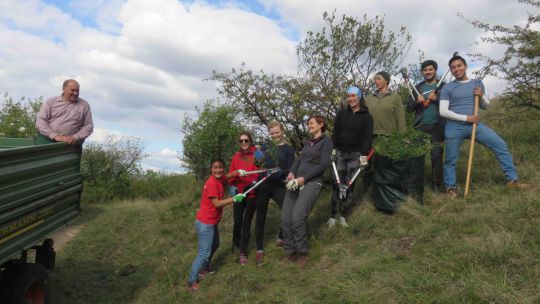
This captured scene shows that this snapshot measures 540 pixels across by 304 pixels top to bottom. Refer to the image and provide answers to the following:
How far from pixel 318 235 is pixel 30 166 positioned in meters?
3.61

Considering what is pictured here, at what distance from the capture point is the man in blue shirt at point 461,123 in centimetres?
519

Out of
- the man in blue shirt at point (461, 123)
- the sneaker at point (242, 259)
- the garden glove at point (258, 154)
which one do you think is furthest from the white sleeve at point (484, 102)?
the sneaker at point (242, 259)

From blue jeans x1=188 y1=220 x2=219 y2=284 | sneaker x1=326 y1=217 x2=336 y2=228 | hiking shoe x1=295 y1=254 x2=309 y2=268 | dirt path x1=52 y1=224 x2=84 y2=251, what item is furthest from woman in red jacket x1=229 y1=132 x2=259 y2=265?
dirt path x1=52 y1=224 x2=84 y2=251

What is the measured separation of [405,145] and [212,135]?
448 centimetres

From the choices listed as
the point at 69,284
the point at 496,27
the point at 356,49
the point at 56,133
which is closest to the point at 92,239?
the point at 69,284

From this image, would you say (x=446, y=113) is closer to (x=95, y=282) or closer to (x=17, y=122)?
(x=95, y=282)

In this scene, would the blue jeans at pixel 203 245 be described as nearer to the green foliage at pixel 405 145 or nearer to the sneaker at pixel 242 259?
the sneaker at pixel 242 259

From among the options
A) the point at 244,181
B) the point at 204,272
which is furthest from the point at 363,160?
the point at 204,272

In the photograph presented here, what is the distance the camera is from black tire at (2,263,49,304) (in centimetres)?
351

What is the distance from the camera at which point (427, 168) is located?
703 cm

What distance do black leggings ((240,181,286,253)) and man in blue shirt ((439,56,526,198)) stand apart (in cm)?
227

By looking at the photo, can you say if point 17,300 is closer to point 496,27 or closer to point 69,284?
point 69,284

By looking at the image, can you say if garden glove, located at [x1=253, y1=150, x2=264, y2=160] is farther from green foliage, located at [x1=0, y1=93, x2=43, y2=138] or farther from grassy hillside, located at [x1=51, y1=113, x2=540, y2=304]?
green foliage, located at [x1=0, y1=93, x2=43, y2=138]

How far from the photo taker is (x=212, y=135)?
849 cm
